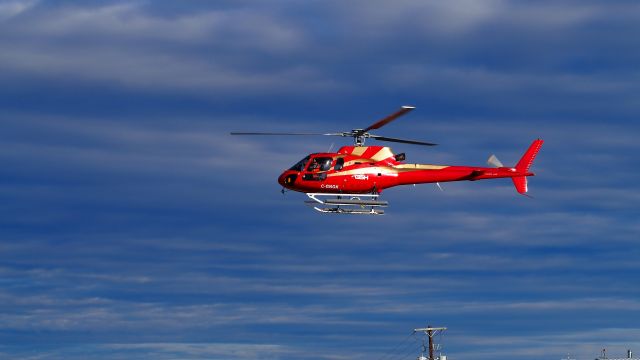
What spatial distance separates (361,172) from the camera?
10975 centimetres

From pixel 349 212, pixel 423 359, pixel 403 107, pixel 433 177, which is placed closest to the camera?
pixel 403 107

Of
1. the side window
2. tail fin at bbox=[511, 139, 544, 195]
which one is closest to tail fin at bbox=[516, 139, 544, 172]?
tail fin at bbox=[511, 139, 544, 195]

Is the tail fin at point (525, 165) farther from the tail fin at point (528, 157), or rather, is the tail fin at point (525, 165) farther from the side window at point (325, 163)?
the side window at point (325, 163)

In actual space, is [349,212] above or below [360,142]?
below

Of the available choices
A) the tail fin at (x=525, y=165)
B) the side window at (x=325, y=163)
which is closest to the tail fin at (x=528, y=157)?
the tail fin at (x=525, y=165)

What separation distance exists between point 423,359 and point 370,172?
163ft

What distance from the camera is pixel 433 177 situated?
113m

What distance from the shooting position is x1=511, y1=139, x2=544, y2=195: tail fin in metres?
115

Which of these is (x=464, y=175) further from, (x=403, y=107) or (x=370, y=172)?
(x=403, y=107)

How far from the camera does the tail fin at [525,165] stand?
115 meters

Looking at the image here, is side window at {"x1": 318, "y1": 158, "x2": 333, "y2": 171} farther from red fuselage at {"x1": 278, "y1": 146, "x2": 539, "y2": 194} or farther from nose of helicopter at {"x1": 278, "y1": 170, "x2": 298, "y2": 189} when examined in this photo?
nose of helicopter at {"x1": 278, "y1": 170, "x2": 298, "y2": 189}

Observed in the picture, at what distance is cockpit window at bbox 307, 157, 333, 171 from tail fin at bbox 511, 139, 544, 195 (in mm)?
17079

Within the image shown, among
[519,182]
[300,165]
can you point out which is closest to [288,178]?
[300,165]

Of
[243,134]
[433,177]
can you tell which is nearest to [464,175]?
[433,177]
